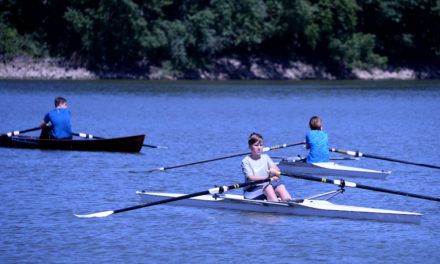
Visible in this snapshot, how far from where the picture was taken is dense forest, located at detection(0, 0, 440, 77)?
245 ft

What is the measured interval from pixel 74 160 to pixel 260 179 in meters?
9.28

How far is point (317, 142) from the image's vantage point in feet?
60.2

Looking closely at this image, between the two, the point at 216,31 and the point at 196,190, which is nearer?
the point at 196,190

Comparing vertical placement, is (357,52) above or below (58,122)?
above

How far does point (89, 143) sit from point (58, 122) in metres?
1.06

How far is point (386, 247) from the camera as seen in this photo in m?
12.1

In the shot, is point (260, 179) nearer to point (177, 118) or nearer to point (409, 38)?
point (177, 118)

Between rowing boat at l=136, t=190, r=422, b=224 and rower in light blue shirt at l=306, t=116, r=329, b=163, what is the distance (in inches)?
160

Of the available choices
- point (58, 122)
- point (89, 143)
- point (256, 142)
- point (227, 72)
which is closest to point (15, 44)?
point (227, 72)

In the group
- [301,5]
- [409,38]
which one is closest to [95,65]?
[301,5]

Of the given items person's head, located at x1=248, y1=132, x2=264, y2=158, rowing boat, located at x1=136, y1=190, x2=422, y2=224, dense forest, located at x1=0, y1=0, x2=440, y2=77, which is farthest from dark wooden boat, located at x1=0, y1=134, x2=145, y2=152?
dense forest, located at x1=0, y1=0, x2=440, y2=77

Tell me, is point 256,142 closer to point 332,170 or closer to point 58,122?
point 332,170

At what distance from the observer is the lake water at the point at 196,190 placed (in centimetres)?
1182

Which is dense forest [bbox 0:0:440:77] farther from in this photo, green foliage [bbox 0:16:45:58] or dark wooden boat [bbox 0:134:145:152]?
dark wooden boat [bbox 0:134:145:152]
